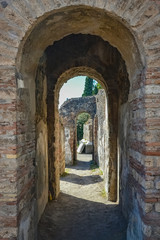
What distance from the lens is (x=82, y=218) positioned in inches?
196

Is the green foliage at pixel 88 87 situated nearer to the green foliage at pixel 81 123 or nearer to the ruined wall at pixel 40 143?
the green foliage at pixel 81 123

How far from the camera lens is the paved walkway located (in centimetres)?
417

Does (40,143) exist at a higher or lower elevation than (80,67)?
lower

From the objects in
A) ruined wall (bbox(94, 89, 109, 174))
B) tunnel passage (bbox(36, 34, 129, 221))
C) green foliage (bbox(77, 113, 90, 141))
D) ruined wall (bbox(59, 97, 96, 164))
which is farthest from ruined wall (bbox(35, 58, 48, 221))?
green foliage (bbox(77, 113, 90, 141))

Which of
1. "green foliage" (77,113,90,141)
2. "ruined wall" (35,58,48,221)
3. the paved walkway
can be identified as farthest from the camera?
"green foliage" (77,113,90,141)

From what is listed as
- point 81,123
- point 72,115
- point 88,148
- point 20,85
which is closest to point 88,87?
point 81,123

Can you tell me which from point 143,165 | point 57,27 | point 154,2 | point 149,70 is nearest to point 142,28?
point 154,2

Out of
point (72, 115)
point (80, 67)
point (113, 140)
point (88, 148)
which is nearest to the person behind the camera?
point (113, 140)

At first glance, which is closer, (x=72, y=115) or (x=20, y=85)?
(x=20, y=85)

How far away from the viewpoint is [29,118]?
3.21m

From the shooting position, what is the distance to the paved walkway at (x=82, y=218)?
417 centimetres

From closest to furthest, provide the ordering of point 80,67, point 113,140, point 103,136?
point 113,140
point 80,67
point 103,136

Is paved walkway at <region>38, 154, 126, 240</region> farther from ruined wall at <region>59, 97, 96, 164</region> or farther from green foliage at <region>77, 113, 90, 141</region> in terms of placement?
green foliage at <region>77, 113, 90, 141</region>

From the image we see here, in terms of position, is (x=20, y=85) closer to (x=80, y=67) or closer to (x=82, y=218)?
(x=80, y=67)
